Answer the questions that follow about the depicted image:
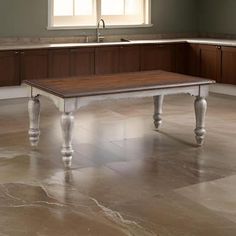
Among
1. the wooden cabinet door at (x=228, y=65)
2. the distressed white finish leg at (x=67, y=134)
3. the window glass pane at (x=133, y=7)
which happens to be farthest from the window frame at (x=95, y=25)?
the distressed white finish leg at (x=67, y=134)

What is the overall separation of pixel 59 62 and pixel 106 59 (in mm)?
737

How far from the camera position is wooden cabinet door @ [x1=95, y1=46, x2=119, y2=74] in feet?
24.9

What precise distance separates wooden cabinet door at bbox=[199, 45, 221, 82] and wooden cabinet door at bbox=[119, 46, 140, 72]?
3.32ft

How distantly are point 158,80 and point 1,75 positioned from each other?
294 cm

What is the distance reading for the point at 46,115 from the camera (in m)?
6.32

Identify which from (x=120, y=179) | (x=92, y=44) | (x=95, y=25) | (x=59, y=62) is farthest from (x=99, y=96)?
(x=95, y=25)

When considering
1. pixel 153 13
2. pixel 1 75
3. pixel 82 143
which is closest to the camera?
pixel 82 143

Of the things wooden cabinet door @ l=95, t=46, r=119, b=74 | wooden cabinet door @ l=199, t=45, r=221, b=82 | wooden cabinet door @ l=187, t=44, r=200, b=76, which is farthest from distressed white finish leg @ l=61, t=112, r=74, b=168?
wooden cabinet door @ l=187, t=44, r=200, b=76

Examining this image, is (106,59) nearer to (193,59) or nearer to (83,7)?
(83,7)

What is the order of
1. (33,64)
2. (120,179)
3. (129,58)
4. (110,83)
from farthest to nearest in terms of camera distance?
(129,58), (33,64), (110,83), (120,179)

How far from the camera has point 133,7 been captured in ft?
28.0

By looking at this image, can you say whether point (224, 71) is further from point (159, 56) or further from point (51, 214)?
point (51, 214)

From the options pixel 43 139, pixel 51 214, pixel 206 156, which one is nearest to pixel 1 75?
pixel 43 139

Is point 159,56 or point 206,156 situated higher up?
point 159,56
